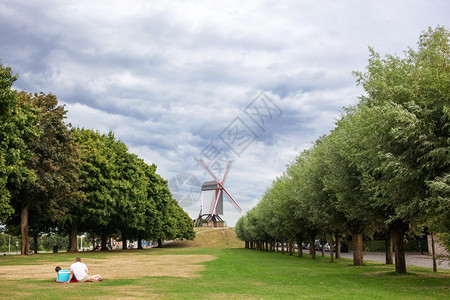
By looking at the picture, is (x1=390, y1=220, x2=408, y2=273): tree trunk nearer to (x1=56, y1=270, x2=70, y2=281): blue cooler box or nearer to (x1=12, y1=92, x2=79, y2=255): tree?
(x1=56, y1=270, x2=70, y2=281): blue cooler box

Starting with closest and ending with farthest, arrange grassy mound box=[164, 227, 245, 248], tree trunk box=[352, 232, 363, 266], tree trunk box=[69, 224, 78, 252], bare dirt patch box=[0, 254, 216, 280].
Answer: bare dirt patch box=[0, 254, 216, 280] < tree trunk box=[352, 232, 363, 266] < tree trunk box=[69, 224, 78, 252] < grassy mound box=[164, 227, 245, 248]

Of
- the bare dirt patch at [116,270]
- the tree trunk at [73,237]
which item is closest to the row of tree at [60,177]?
the tree trunk at [73,237]

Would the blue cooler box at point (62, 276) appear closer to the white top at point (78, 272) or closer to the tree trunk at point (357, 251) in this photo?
the white top at point (78, 272)

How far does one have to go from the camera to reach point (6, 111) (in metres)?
31.2

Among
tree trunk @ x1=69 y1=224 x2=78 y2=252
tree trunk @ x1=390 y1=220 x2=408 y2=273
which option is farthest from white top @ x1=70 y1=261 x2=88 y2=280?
tree trunk @ x1=69 y1=224 x2=78 y2=252

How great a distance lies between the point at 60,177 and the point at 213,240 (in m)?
113

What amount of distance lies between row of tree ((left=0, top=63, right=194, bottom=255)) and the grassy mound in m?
59.3

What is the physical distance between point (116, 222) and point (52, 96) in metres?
27.2

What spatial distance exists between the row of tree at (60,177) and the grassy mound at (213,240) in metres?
59.3

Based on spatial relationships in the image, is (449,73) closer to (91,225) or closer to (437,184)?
(437,184)

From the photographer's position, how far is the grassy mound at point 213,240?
14475cm

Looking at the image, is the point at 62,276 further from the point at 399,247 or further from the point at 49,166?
the point at 49,166

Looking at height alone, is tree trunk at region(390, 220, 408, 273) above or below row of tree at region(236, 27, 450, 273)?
below

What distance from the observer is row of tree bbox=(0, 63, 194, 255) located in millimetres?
34938
